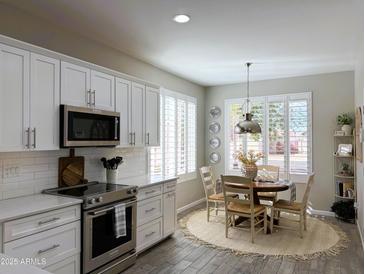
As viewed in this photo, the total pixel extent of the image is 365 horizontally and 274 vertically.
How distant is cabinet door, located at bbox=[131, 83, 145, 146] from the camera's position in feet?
12.7

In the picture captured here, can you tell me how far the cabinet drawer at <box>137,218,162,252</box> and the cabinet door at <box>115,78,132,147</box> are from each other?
1114 mm

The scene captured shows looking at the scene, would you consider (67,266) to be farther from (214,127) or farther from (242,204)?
(214,127)

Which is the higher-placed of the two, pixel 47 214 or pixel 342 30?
pixel 342 30

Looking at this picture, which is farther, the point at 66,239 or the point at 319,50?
the point at 319,50

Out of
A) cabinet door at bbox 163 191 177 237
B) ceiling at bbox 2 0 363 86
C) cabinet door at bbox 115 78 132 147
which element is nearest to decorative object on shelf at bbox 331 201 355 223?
ceiling at bbox 2 0 363 86

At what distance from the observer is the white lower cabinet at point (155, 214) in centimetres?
349

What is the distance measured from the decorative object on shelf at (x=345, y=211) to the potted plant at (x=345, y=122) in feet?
4.09

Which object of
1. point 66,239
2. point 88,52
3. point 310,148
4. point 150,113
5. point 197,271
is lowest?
point 197,271

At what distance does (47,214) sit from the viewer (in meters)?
2.33

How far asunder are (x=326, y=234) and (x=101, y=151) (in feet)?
11.8

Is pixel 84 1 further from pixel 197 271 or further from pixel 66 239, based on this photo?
pixel 197 271

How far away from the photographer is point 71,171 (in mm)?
3277

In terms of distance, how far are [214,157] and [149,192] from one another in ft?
10.6

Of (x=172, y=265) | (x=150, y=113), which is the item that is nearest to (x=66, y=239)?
(x=172, y=265)
